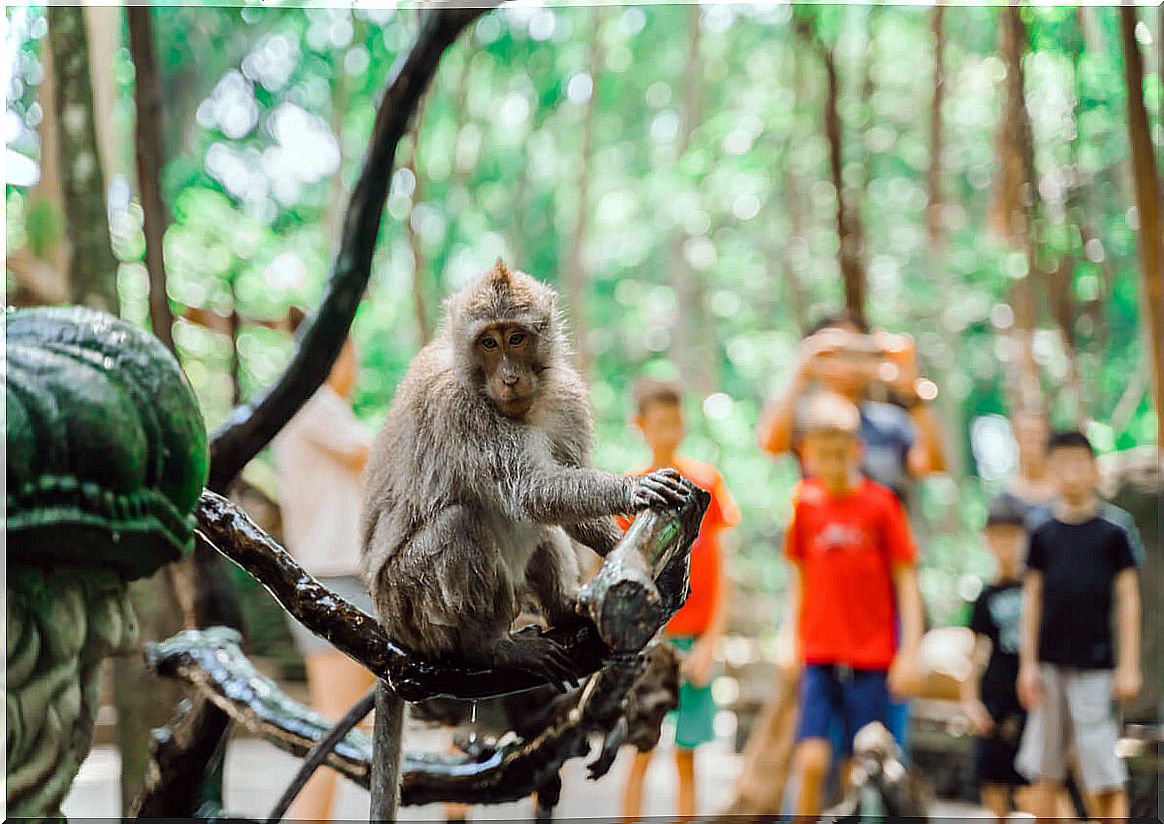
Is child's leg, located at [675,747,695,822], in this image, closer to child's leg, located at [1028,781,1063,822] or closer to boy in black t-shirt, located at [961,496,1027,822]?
boy in black t-shirt, located at [961,496,1027,822]

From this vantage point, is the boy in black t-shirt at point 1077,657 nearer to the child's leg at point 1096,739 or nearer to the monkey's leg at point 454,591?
the child's leg at point 1096,739

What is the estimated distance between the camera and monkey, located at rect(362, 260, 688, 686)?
1.48 meters

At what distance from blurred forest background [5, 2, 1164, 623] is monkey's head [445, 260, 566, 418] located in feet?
6.17

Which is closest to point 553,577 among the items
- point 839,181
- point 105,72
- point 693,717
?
point 693,717

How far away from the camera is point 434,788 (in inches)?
65.9

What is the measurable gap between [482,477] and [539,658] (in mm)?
277

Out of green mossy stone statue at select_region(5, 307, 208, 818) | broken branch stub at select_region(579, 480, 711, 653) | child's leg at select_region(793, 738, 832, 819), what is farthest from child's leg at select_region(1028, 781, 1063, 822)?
green mossy stone statue at select_region(5, 307, 208, 818)

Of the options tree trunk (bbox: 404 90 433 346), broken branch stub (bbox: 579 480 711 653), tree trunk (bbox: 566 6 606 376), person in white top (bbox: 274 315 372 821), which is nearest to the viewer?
broken branch stub (bbox: 579 480 711 653)

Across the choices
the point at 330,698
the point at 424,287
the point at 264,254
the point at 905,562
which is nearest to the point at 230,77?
the point at 264,254

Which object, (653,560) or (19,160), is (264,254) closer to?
(19,160)

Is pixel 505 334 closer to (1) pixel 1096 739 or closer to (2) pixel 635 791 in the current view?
(2) pixel 635 791

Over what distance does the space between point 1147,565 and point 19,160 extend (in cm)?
399

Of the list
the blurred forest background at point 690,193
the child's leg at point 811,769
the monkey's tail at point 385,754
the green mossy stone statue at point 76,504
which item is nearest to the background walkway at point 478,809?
the child's leg at point 811,769

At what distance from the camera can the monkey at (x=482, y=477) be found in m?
1.48
